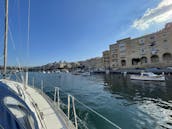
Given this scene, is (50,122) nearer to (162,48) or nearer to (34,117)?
(34,117)

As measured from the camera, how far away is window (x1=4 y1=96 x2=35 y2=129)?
2759 mm

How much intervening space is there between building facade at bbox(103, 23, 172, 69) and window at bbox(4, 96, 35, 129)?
202ft

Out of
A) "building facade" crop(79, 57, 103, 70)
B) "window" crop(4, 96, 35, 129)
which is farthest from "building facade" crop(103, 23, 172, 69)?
"window" crop(4, 96, 35, 129)

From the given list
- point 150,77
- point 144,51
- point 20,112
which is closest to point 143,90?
point 150,77

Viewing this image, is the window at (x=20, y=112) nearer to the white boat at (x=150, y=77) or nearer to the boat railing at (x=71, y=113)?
the boat railing at (x=71, y=113)

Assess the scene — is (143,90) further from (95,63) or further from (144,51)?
(95,63)

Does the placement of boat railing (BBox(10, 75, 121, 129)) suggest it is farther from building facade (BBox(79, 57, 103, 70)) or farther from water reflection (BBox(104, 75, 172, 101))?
building facade (BBox(79, 57, 103, 70))

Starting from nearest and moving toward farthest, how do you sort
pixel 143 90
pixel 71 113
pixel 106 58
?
pixel 71 113 < pixel 143 90 < pixel 106 58

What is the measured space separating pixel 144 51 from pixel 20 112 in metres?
69.7

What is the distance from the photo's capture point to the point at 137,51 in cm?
6706

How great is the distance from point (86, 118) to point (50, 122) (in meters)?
4.44

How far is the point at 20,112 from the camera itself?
2957 mm

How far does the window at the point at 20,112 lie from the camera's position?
276 centimetres

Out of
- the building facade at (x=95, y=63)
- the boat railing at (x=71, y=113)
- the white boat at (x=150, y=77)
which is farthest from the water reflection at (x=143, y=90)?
the building facade at (x=95, y=63)
